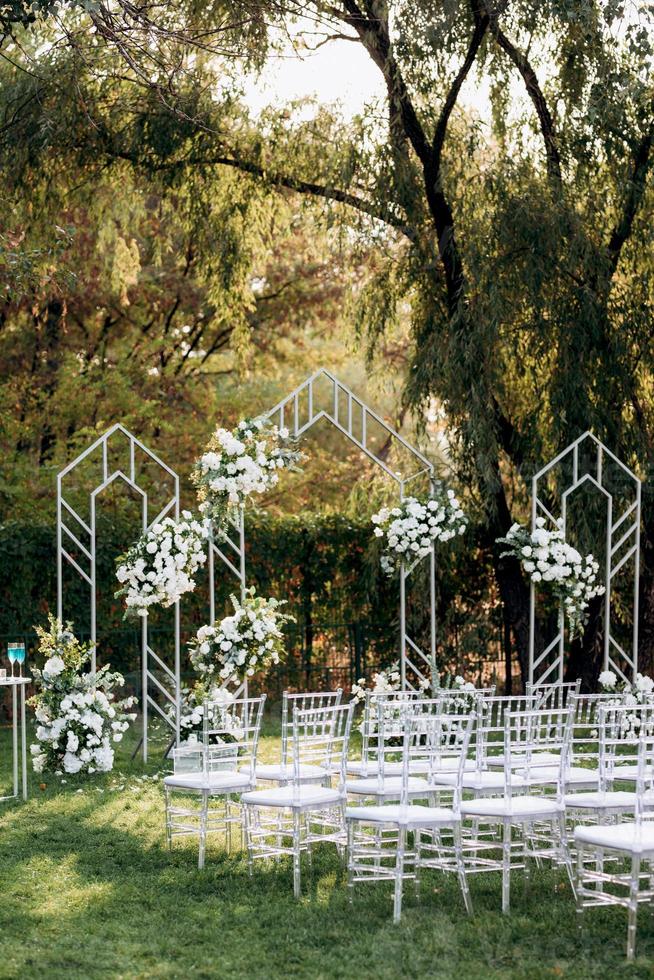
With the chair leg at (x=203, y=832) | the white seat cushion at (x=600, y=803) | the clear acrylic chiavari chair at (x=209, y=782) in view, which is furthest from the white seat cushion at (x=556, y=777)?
the chair leg at (x=203, y=832)

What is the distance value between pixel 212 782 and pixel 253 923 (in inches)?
49.6

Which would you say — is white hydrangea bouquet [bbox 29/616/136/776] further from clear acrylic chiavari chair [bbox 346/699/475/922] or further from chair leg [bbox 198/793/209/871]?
clear acrylic chiavari chair [bbox 346/699/475/922]

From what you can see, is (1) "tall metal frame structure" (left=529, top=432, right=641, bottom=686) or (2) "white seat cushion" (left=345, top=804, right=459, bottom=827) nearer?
(2) "white seat cushion" (left=345, top=804, right=459, bottom=827)

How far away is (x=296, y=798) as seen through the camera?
6.09 metres

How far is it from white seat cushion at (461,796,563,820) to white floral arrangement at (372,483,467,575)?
159 inches

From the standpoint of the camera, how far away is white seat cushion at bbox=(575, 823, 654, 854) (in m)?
5.06

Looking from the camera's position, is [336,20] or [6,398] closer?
[336,20]

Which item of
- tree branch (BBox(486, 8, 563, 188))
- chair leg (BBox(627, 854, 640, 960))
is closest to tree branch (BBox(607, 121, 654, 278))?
tree branch (BBox(486, 8, 563, 188))

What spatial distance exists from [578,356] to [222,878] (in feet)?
18.7

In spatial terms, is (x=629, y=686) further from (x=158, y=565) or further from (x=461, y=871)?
(x=461, y=871)

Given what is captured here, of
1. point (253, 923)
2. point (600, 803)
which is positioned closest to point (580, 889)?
point (600, 803)

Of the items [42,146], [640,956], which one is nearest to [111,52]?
[42,146]

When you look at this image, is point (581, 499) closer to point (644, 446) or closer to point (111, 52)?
point (644, 446)

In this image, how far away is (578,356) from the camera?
34.3ft
